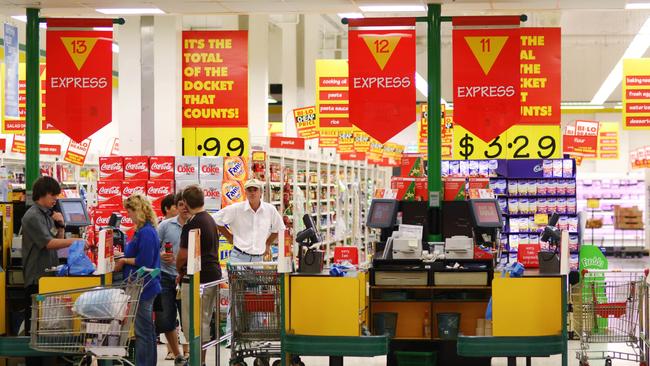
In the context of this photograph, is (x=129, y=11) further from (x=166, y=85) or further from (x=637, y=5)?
(x=637, y=5)

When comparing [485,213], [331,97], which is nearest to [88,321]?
[485,213]

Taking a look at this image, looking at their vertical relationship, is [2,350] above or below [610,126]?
below

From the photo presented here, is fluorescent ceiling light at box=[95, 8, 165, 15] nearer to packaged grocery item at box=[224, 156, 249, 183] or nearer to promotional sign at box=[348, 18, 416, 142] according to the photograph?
promotional sign at box=[348, 18, 416, 142]

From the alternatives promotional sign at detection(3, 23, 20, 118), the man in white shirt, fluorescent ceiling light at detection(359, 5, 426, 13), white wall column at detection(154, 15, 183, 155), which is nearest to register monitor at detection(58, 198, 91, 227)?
the man in white shirt

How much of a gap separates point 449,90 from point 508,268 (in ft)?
74.0

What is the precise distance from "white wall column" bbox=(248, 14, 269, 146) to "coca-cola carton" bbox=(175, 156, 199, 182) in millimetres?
4138

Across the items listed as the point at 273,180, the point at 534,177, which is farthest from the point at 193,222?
the point at 534,177

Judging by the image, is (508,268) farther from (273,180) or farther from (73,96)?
(273,180)

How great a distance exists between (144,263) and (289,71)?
1342 centimetres

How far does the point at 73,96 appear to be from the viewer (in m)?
8.97

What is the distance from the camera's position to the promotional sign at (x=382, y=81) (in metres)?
8.60

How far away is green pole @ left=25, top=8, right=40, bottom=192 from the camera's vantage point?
29.2 feet

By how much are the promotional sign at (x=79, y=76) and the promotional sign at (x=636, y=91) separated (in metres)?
11.3

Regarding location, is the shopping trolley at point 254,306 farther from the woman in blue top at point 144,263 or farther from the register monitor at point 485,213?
the register monitor at point 485,213
